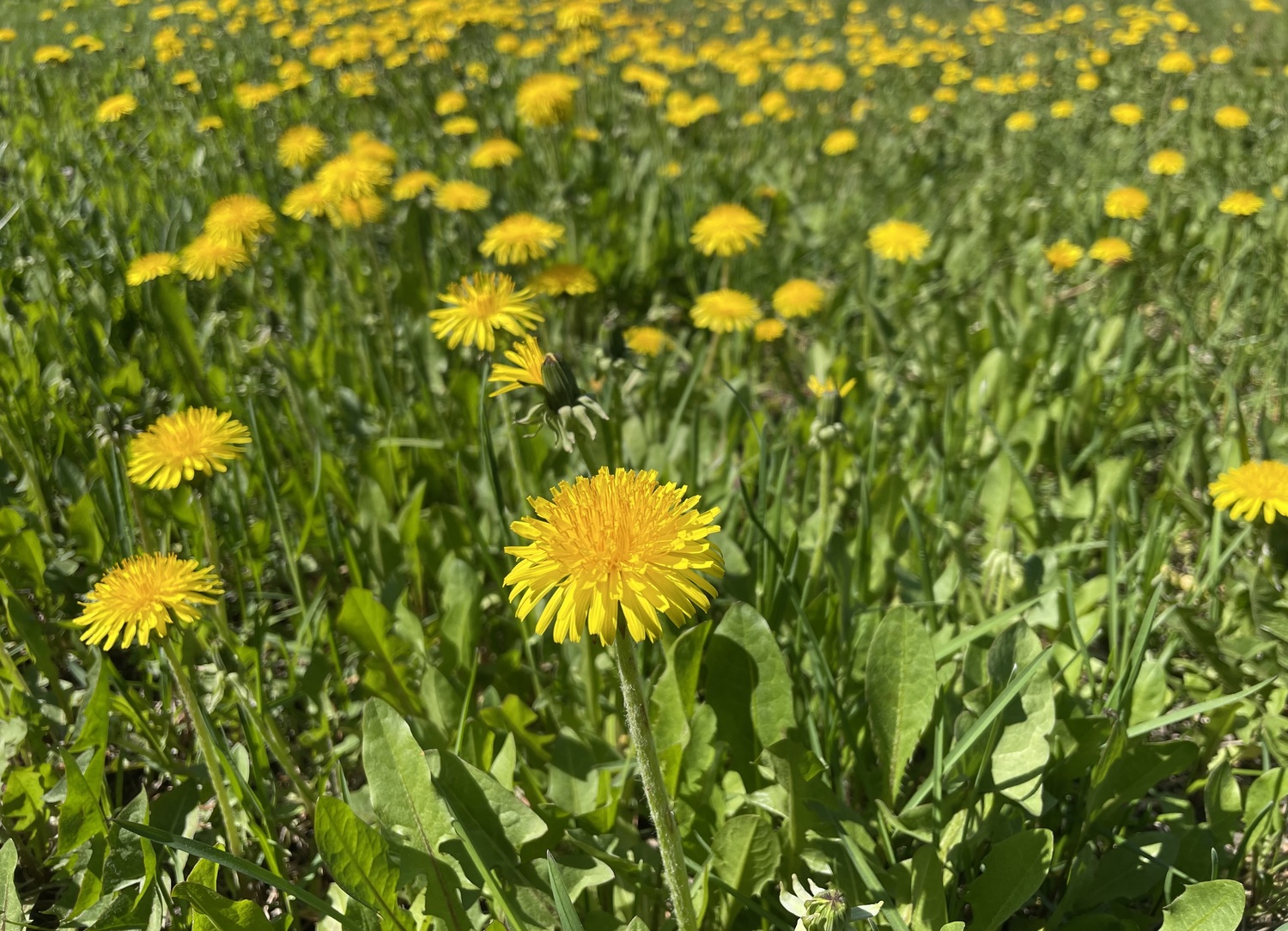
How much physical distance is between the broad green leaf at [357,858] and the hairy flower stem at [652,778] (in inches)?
18.1

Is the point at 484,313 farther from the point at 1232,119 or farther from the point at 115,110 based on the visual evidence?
the point at 1232,119

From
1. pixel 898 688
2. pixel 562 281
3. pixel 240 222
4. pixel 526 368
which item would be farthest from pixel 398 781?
pixel 240 222

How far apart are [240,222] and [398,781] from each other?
2.08m

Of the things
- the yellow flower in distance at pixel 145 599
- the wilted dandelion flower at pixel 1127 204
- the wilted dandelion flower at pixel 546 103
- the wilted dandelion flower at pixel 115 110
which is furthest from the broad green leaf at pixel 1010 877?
the wilted dandelion flower at pixel 115 110

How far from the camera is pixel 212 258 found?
255 cm

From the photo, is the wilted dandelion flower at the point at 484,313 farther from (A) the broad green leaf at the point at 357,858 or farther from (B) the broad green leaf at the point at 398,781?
(A) the broad green leaf at the point at 357,858

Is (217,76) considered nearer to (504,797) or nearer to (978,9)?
(504,797)

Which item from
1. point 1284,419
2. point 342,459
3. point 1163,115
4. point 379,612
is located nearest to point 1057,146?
point 1163,115

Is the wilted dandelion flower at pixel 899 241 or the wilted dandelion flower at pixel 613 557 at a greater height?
the wilted dandelion flower at pixel 613 557

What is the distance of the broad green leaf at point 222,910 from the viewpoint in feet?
3.58

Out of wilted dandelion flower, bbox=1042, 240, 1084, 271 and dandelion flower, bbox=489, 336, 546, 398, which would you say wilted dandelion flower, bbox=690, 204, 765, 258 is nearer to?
wilted dandelion flower, bbox=1042, 240, 1084, 271

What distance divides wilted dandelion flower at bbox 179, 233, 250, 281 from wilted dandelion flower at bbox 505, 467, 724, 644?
1997 millimetres

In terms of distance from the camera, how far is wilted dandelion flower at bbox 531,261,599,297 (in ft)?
8.19

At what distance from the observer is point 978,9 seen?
34.4 feet
